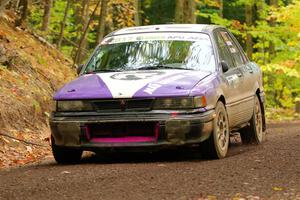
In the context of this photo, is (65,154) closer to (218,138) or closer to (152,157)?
(152,157)

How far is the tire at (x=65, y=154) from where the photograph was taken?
798 cm

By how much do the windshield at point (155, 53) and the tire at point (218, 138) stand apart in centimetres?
68

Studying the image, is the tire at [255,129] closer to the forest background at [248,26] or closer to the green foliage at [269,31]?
the forest background at [248,26]

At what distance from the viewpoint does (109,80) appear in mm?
7867

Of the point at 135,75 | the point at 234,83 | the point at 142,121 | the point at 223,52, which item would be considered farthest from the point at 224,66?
the point at 142,121

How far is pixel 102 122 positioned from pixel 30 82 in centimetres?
625

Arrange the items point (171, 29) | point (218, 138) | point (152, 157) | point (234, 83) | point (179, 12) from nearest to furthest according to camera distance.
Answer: point (218, 138) → point (152, 157) → point (234, 83) → point (171, 29) → point (179, 12)

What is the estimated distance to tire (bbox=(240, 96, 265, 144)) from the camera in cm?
1005

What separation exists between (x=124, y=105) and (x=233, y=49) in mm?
3128

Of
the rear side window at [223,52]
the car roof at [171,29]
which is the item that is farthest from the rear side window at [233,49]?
the car roof at [171,29]

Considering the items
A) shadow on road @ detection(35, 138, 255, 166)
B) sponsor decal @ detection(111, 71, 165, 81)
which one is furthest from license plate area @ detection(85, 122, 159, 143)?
sponsor decal @ detection(111, 71, 165, 81)

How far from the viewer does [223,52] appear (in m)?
9.24

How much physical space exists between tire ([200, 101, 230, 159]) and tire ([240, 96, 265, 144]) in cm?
181

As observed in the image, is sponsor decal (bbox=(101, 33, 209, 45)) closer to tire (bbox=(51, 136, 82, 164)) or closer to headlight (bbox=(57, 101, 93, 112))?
headlight (bbox=(57, 101, 93, 112))
